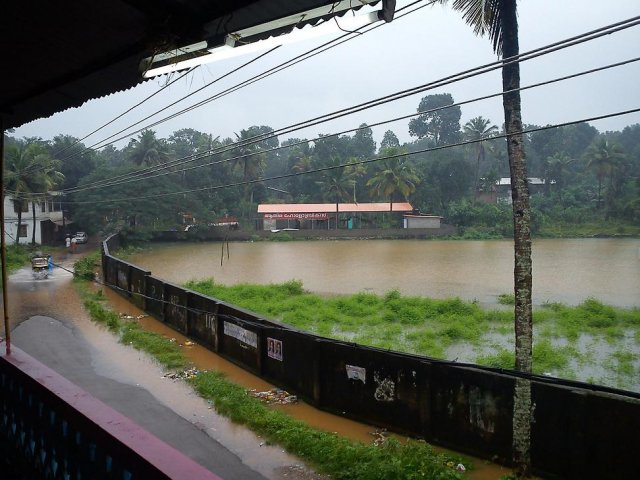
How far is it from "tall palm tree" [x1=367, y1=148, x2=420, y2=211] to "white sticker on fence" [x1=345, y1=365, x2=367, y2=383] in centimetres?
5163

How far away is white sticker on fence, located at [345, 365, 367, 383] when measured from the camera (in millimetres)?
9109

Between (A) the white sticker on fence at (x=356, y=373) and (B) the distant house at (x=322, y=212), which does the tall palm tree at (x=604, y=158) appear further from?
(A) the white sticker on fence at (x=356, y=373)

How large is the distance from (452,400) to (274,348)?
4.27 metres

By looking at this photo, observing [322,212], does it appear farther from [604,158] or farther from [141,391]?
[141,391]

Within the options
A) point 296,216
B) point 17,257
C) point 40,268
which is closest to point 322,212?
point 296,216

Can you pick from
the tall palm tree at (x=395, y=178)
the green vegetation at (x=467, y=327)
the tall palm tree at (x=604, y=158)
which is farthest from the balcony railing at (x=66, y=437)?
the tall palm tree at (x=604, y=158)

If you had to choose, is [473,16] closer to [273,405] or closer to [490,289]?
[273,405]

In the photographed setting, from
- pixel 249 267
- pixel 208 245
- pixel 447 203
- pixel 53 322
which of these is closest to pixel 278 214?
pixel 208 245

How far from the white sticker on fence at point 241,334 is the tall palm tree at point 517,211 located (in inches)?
225

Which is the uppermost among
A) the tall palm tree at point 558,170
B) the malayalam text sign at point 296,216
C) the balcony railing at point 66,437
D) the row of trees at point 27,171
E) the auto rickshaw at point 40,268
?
the tall palm tree at point 558,170

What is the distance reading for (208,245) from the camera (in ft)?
175

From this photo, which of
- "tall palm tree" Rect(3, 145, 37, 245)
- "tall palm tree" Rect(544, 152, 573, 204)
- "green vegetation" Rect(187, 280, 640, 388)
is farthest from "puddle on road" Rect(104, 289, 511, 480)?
"tall palm tree" Rect(544, 152, 573, 204)

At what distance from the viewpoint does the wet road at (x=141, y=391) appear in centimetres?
779

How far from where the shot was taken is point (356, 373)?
9.20 meters
